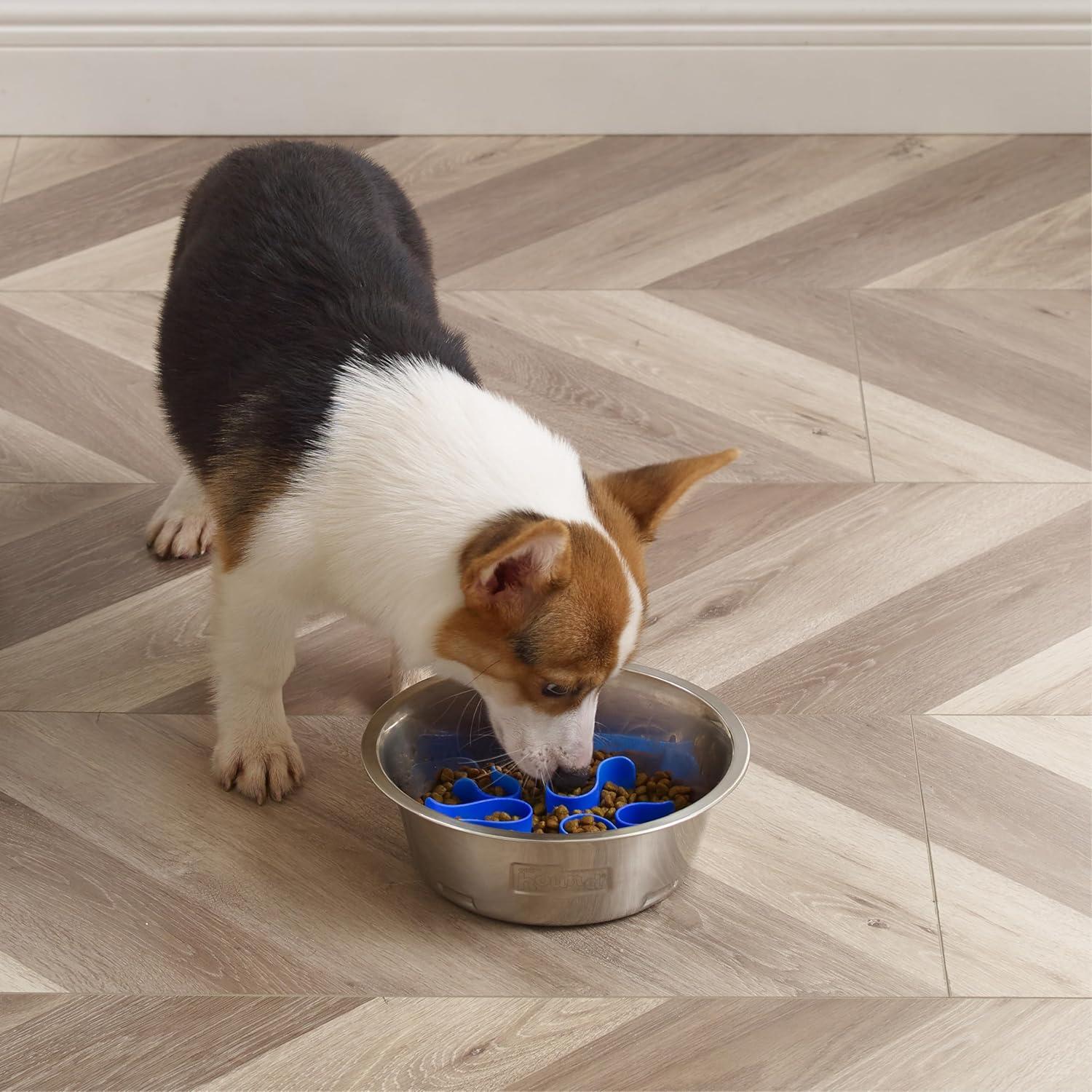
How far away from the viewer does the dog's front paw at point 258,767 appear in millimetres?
1928

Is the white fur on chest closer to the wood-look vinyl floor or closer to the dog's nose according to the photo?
the dog's nose

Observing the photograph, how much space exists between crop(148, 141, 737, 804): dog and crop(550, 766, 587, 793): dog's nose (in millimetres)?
14

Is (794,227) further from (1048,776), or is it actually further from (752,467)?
(1048,776)

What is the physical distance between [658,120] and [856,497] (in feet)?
4.37

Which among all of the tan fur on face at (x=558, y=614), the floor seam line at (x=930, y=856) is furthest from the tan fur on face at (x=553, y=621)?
the floor seam line at (x=930, y=856)

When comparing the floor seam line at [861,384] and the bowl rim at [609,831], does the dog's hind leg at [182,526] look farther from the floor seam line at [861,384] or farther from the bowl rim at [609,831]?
the floor seam line at [861,384]

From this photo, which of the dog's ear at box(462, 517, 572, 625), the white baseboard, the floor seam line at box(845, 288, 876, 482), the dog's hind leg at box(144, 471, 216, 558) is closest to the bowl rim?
the dog's ear at box(462, 517, 572, 625)

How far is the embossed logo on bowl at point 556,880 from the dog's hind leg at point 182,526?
0.90 m

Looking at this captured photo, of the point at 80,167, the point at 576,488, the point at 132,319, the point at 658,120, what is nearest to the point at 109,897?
the point at 576,488

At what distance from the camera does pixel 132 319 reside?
2.79 metres

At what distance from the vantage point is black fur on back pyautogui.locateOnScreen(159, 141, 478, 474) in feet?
5.87

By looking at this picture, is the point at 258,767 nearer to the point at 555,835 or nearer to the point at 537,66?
the point at 555,835

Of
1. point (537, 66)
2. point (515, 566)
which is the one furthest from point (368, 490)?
point (537, 66)

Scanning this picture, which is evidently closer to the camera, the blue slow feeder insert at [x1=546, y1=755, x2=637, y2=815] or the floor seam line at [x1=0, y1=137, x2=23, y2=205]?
Answer: the blue slow feeder insert at [x1=546, y1=755, x2=637, y2=815]
